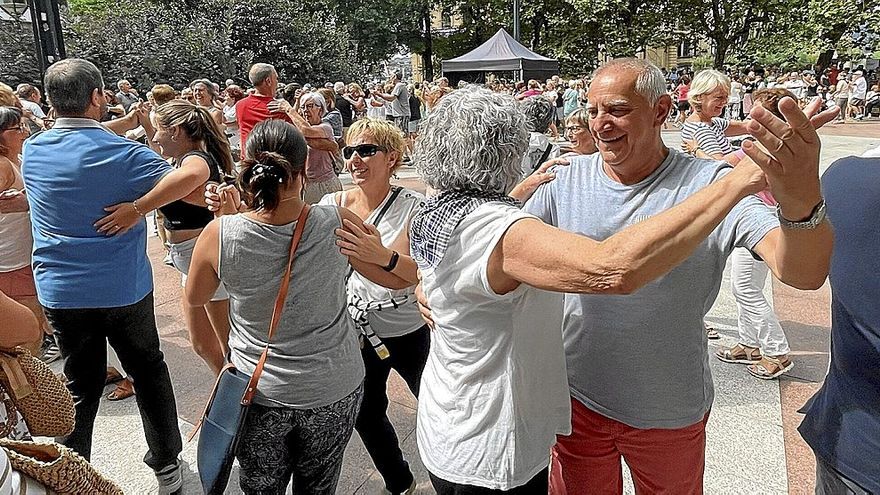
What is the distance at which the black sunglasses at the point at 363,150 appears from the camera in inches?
112

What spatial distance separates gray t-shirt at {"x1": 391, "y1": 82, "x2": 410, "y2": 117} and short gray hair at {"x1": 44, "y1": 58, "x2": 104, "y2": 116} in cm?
1212

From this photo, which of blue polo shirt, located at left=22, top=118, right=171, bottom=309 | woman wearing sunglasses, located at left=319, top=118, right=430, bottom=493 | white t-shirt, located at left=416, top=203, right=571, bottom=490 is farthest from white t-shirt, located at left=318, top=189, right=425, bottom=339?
white t-shirt, located at left=416, top=203, right=571, bottom=490

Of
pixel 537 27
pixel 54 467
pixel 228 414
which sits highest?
pixel 537 27

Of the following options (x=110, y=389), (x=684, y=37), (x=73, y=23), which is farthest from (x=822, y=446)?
(x=684, y=37)

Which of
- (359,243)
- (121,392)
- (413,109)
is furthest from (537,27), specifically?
(359,243)

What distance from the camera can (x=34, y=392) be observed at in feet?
5.72

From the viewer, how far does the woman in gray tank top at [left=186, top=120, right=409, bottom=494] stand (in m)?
2.03

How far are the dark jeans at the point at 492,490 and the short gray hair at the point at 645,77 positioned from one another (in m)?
1.19

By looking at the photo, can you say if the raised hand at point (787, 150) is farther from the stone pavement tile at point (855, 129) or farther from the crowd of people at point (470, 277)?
the stone pavement tile at point (855, 129)

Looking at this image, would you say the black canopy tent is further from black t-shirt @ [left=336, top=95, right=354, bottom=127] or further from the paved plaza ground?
the paved plaza ground

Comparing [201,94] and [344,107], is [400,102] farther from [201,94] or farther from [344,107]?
[201,94]

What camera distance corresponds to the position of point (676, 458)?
1.97m

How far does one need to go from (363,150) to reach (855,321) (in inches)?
79.8

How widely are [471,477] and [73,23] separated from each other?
88.8ft
